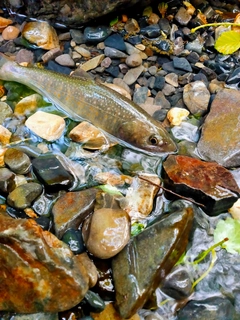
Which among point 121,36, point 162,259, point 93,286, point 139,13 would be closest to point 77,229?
point 93,286

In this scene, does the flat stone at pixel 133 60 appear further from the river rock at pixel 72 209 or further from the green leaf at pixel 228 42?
the river rock at pixel 72 209

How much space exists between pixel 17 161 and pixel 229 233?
1845 mm

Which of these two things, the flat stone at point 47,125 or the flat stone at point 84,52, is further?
the flat stone at point 84,52

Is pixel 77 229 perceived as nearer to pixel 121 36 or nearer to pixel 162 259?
pixel 162 259

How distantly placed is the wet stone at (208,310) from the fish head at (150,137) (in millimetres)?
1416

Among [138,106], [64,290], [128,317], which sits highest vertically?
[138,106]

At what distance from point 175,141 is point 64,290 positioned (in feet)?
6.13

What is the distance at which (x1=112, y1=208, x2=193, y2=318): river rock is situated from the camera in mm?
2900

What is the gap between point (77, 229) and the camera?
10.8 ft

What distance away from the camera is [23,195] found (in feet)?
11.3

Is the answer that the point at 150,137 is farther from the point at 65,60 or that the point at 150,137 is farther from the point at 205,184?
the point at 65,60

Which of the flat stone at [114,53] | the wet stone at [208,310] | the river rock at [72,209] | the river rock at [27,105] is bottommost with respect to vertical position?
the wet stone at [208,310]

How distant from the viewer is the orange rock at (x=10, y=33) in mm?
5043

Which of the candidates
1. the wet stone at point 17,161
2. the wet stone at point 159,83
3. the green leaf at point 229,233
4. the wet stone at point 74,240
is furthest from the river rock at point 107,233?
the wet stone at point 159,83
